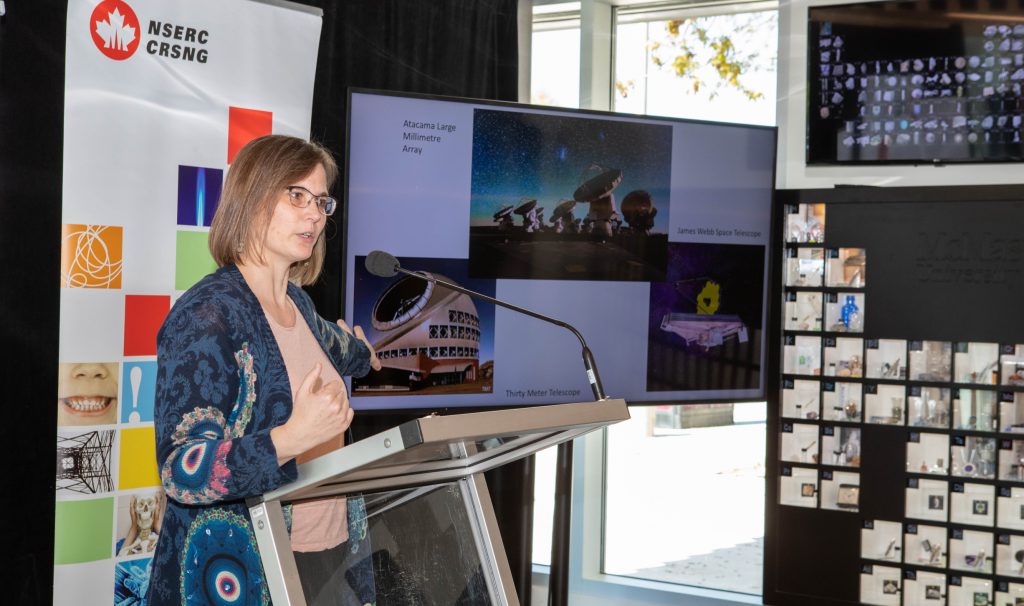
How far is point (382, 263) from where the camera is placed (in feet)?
6.38

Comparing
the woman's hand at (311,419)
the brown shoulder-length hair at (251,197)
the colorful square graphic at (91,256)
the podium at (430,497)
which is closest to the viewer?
the podium at (430,497)

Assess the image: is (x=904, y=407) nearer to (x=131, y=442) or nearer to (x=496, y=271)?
(x=496, y=271)

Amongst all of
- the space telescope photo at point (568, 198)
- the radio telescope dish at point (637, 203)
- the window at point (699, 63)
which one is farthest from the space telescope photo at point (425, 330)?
the window at point (699, 63)

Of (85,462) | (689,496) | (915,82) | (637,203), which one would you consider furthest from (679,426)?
(85,462)

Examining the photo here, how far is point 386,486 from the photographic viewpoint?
1383mm

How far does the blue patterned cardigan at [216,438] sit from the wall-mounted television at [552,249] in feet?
4.50

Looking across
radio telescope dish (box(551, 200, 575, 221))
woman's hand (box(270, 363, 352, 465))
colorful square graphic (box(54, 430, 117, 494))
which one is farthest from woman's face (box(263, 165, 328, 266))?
radio telescope dish (box(551, 200, 575, 221))

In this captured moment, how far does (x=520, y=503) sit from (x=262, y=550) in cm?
261

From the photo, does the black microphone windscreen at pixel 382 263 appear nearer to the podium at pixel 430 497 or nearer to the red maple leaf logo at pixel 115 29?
the podium at pixel 430 497

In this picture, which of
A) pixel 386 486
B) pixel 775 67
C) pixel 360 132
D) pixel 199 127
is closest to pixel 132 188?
pixel 199 127

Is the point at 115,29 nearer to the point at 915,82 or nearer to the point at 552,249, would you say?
the point at 552,249

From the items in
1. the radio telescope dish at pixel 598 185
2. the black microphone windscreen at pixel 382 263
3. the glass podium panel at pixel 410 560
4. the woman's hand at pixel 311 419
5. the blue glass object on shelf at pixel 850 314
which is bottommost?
the glass podium panel at pixel 410 560

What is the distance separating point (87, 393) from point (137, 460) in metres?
0.24

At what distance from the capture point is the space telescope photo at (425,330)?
116 inches
